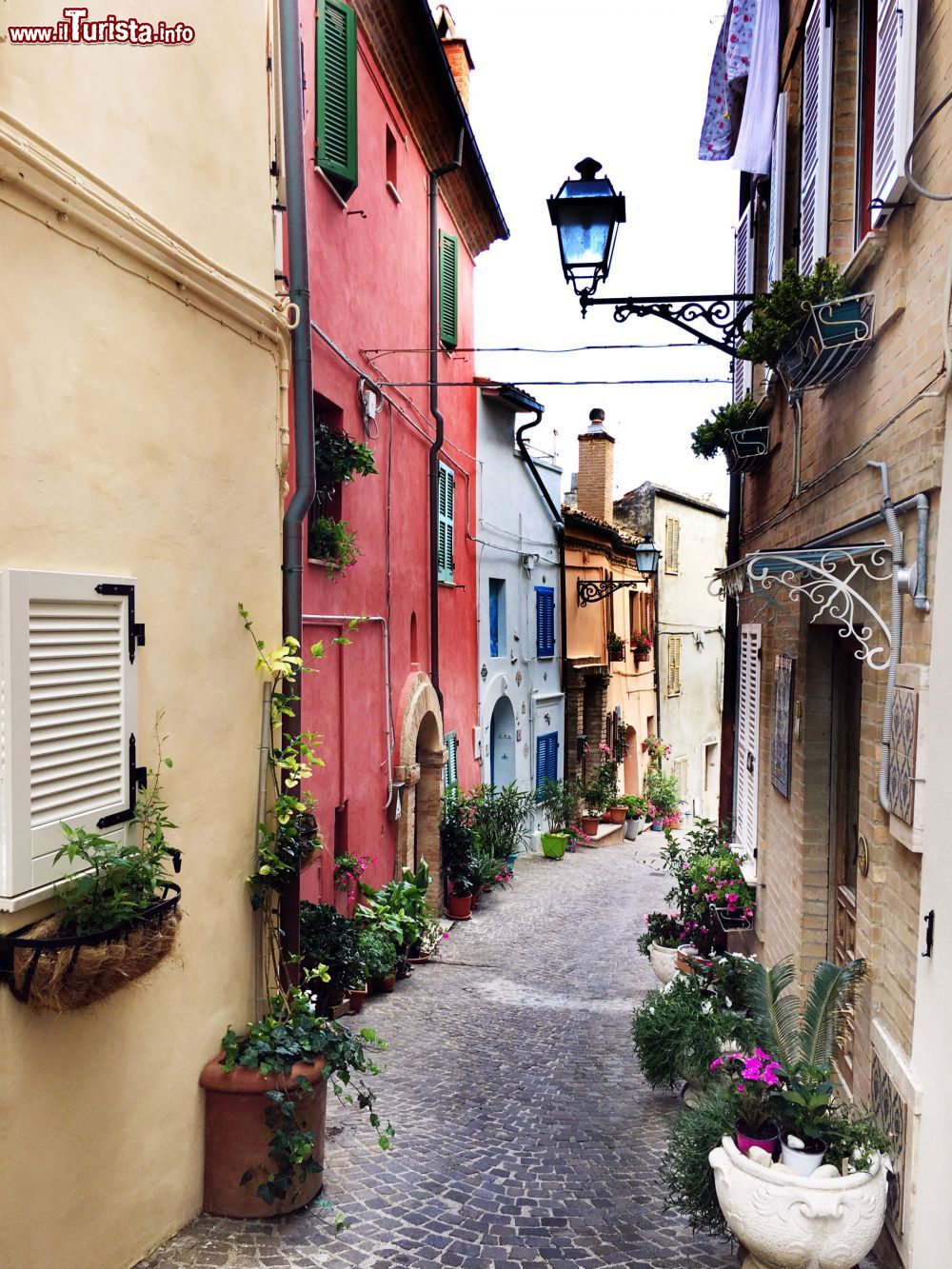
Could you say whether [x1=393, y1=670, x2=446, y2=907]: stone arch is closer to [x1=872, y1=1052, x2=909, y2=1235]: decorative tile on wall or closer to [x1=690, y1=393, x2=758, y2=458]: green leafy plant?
[x1=690, y1=393, x2=758, y2=458]: green leafy plant

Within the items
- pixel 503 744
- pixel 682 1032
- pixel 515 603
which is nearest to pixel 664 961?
pixel 682 1032

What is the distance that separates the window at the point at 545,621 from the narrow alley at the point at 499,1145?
31.5 ft

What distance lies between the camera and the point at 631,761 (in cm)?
2578

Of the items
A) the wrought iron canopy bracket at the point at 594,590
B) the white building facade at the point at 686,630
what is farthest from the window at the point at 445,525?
the white building facade at the point at 686,630

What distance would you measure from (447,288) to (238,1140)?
11.0m

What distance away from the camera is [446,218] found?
13.7 m

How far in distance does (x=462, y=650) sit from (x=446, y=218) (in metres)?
6.01

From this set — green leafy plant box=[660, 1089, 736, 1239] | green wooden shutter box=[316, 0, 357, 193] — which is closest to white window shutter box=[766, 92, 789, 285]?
green wooden shutter box=[316, 0, 357, 193]

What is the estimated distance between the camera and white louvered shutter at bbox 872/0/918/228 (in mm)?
3785

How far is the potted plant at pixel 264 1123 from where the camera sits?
4.55 m

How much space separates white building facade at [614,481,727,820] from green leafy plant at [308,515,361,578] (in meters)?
18.8

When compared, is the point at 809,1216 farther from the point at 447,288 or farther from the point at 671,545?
the point at 671,545

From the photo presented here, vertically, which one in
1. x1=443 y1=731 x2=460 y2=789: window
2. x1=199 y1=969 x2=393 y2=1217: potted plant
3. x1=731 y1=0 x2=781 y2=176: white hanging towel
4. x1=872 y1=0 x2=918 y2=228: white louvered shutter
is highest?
x1=731 y1=0 x2=781 y2=176: white hanging towel

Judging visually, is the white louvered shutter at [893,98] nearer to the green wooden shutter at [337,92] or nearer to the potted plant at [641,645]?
the green wooden shutter at [337,92]
